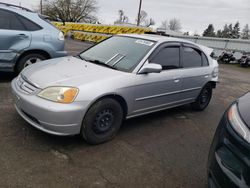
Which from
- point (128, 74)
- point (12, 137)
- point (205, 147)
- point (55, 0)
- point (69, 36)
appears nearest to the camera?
point (12, 137)

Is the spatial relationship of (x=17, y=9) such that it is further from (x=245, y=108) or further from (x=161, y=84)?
(x=245, y=108)

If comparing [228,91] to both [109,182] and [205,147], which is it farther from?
[109,182]

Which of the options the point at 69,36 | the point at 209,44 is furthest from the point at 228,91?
the point at 69,36

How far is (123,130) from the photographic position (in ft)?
11.9

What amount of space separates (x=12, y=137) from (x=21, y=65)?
2558 mm

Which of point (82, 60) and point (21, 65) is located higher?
point (82, 60)

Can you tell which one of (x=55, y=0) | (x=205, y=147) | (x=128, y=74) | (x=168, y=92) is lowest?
(x=205, y=147)

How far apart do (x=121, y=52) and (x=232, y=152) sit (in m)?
2.45

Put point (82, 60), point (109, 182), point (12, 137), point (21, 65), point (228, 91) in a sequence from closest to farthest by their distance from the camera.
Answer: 1. point (109, 182)
2. point (12, 137)
3. point (82, 60)
4. point (21, 65)
5. point (228, 91)

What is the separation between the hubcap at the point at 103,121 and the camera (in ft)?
9.82

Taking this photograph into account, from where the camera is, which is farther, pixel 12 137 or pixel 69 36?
pixel 69 36

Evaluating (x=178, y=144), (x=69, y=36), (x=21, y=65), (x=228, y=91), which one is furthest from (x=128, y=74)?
(x=69, y=36)

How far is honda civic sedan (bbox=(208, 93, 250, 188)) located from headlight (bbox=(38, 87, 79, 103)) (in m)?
1.66

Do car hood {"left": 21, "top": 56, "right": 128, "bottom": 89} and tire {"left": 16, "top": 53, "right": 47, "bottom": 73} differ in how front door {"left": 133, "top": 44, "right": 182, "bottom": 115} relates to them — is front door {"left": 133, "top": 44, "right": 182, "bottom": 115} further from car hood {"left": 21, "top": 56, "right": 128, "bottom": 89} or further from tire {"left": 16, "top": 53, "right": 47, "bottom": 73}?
tire {"left": 16, "top": 53, "right": 47, "bottom": 73}
